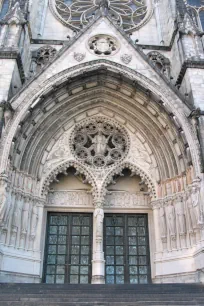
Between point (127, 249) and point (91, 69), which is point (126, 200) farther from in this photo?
point (91, 69)

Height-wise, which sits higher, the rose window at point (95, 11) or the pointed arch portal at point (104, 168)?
the rose window at point (95, 11)

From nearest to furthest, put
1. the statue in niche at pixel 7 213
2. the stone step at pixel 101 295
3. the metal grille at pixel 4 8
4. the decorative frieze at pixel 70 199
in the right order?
the stone step at pixel 101 295, the statue in niche at pixel 7 213, the decorative frieze at pixel 70 199, the metal grille at pixel 4 8

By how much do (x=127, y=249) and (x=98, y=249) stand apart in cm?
111

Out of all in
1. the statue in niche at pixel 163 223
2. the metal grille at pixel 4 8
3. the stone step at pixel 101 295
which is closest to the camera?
the stone step at pixel 101 295

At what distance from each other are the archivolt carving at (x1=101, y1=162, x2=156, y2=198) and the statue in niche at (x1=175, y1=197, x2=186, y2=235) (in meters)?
0.82

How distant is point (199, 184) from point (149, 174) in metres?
2.00

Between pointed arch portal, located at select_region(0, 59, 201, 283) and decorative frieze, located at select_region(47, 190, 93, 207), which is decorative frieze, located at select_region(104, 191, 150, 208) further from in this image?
decorative frieze, located at select_region(47, 190, 93, 207)

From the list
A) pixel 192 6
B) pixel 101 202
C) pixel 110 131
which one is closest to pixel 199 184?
pixel 101 202

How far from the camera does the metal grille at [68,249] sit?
29.1ft

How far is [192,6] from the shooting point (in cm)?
1422

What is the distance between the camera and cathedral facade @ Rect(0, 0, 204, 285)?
8305 mm

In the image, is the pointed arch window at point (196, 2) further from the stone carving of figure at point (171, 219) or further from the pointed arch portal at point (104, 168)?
the stone carving of figure at point (171, 219)

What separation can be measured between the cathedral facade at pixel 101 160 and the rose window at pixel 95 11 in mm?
2247

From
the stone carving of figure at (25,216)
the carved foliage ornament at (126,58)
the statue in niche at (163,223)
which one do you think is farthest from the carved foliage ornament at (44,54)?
the statue in niche at (163,223)
